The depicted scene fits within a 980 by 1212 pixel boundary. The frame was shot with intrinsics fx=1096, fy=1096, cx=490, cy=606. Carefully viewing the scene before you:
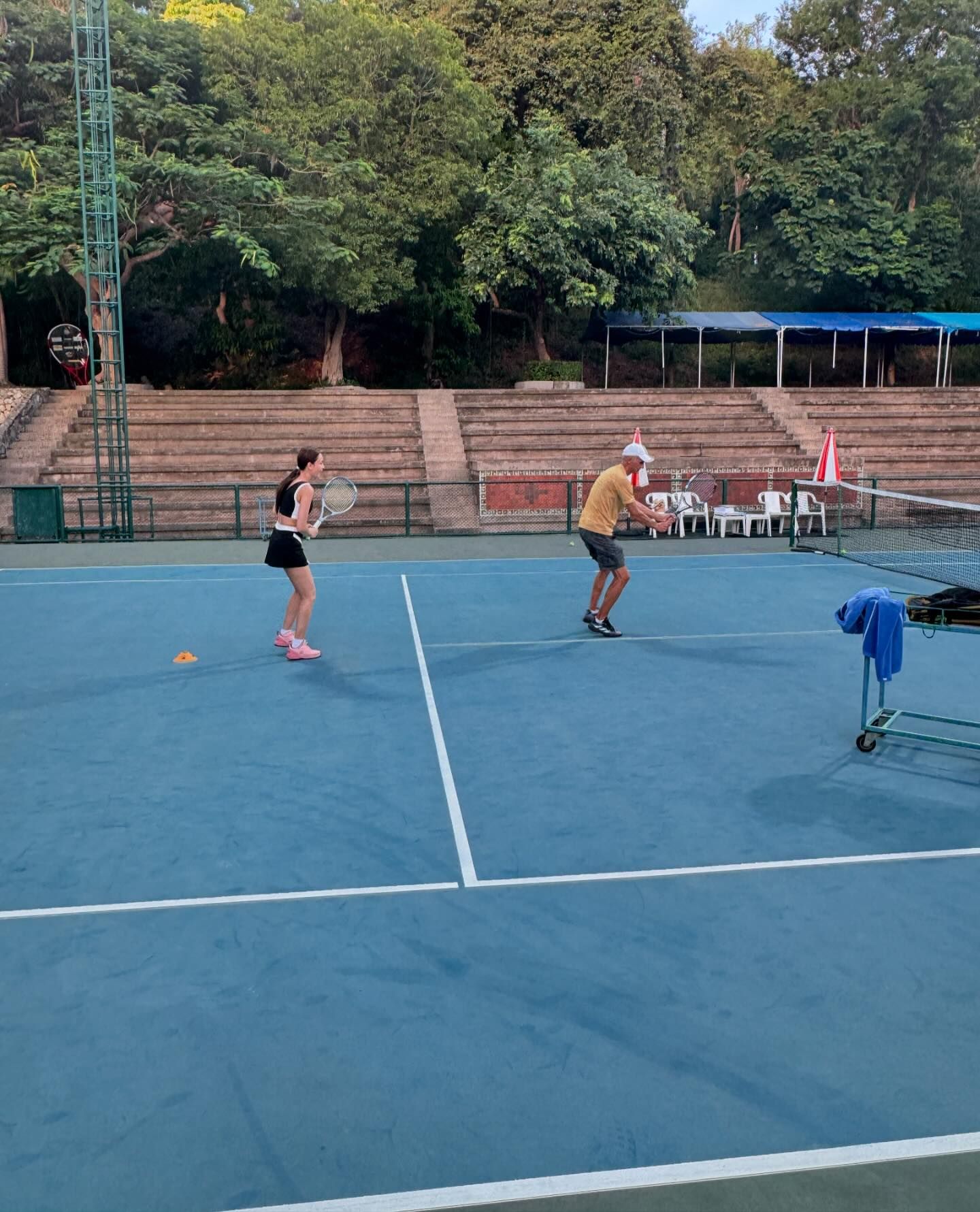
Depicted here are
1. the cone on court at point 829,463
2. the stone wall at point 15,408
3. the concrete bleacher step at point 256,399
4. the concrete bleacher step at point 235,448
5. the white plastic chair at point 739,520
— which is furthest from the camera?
the concrete bleacher step at point 256,399

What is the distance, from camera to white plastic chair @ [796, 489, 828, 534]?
22031 mm

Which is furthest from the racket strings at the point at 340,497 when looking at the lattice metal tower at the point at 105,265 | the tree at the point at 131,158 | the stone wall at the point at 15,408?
the tree at the point at 131,158

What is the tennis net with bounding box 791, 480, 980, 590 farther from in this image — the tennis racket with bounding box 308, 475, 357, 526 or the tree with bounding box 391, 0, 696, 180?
the tree with bounding box 391, 0, 696, 180

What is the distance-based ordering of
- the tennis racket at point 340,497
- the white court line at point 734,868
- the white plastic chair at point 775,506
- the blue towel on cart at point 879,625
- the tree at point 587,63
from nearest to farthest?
the white court line at point 734,868
the blue towel on cart at point 879,625
the tennis racket at point 340,497
the white plastic chair at point 775,506
the tree at point 587,63

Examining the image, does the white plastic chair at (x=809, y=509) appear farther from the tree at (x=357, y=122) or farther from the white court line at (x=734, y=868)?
the white court line at (x=734, y=868)

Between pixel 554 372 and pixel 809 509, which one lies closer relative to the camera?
pixel 809 509

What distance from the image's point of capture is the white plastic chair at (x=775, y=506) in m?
21.6

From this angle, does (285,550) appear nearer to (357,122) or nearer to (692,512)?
(692,512)

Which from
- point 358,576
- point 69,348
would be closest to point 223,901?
point 358,576

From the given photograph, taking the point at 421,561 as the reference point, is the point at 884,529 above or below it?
above

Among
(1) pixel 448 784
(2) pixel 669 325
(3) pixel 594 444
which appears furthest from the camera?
(2) pixel 669 325

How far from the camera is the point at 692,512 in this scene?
22.0 metres

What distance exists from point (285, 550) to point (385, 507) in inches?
531

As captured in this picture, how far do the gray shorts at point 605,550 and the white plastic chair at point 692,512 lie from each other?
932 cm
